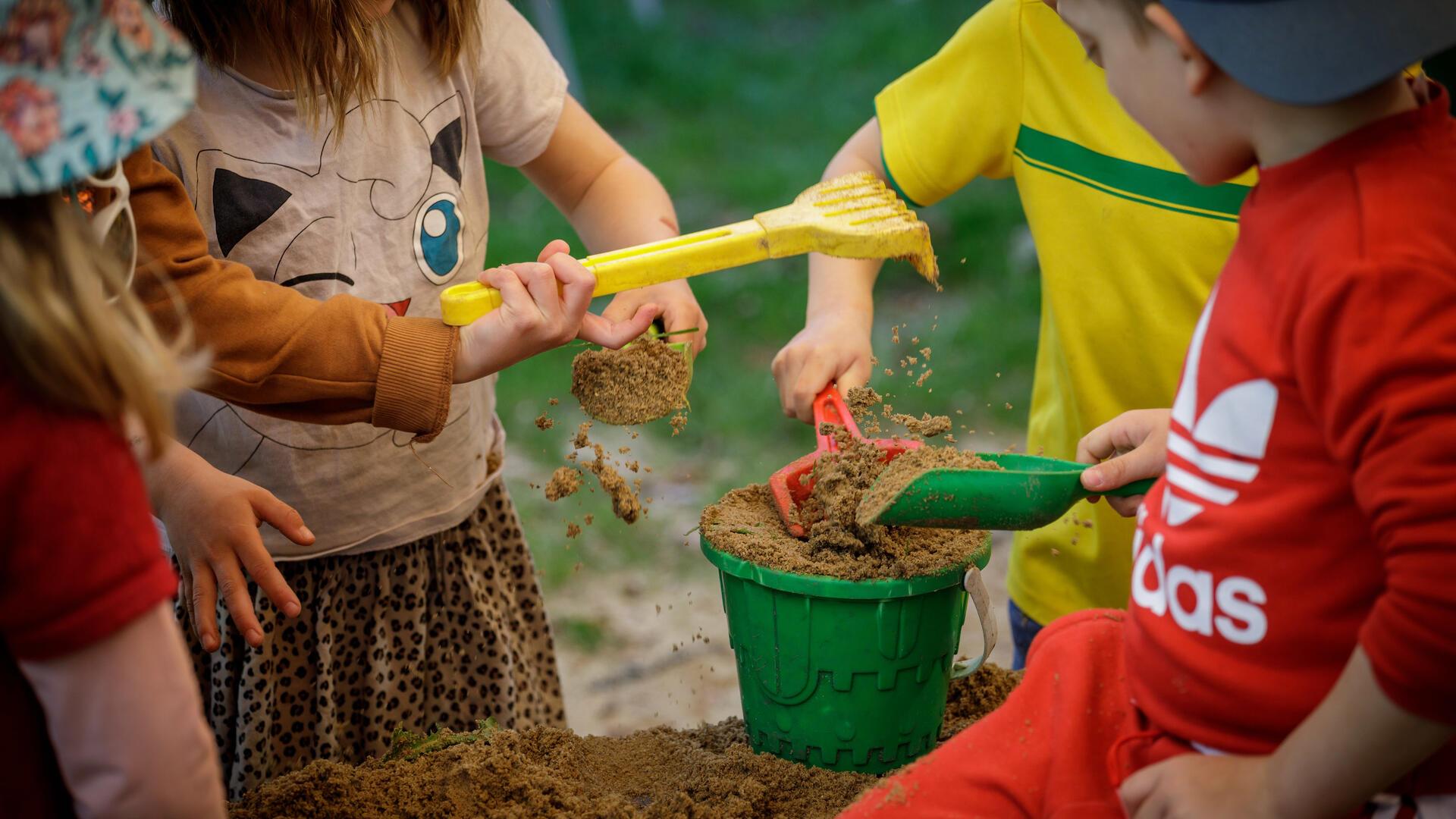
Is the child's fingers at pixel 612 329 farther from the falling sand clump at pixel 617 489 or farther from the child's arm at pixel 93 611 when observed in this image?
the child's arm at pixel 93 611

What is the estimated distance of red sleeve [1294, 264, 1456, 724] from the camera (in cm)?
64

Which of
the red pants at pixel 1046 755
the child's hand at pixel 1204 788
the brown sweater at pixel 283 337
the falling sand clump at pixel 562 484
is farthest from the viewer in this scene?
the falling sand clump at pixel 562 484

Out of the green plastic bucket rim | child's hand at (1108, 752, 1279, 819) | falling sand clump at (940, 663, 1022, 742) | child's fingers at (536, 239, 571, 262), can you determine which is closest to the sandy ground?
falling sand clump at (940, 663, 1022, 742)

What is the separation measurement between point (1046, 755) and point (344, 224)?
92cm

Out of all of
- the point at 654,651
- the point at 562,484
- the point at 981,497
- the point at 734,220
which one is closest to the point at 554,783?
the point at 562,484

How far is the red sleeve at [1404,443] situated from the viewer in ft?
2.09

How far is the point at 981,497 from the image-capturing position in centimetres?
107

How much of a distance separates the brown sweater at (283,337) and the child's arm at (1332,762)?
2.34ft

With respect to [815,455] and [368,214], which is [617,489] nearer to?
[815,455]

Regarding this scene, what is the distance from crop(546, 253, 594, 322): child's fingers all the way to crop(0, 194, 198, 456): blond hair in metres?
0.44

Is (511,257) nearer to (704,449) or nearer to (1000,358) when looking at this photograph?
(704,449)

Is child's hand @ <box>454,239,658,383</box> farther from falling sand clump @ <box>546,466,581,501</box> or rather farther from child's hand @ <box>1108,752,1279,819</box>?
child's hand @ <box>1108,752,1279,819</box>

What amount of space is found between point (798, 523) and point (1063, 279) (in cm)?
48

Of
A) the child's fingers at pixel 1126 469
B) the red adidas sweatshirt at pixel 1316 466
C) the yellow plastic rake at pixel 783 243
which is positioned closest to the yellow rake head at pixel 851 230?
the yellow plastic rake at pixel 783 243
